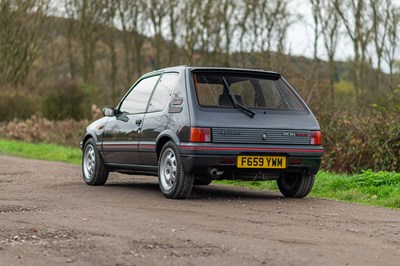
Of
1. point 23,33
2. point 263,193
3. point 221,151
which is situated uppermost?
point 23,33

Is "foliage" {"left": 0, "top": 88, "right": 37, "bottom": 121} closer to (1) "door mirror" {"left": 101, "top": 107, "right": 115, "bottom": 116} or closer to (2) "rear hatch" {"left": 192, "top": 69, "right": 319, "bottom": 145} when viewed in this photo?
(1) "door mirror" {"left": 101, "top": 107, "right": 115, "bottom": 116}

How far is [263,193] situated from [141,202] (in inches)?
98.1

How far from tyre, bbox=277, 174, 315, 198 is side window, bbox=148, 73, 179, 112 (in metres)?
1.91

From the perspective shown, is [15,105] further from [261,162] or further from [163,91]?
[261,162]

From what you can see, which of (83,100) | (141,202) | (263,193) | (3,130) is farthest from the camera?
(83,100)

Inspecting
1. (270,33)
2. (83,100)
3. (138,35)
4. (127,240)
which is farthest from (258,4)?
(127,240)

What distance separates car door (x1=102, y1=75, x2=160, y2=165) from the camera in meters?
10.7

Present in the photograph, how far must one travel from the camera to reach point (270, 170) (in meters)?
9.51

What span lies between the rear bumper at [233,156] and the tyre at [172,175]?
13cm

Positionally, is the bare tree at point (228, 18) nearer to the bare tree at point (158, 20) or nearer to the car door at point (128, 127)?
the bare tree at point (158, 20)

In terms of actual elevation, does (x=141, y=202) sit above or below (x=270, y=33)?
below

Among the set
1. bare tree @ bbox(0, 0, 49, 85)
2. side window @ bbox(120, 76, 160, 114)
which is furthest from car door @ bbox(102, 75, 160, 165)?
bare tree @ bbox(0, 0, 49, 85)

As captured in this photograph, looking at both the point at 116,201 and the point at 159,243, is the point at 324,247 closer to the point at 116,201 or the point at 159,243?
the point at 159,243

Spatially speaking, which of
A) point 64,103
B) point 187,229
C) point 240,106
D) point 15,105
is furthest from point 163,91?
point 15,105
